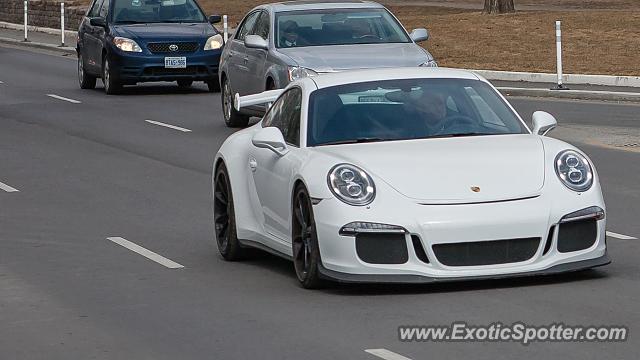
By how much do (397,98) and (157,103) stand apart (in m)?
17.0

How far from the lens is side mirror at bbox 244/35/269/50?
71.9 ft

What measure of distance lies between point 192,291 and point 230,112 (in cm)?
1253

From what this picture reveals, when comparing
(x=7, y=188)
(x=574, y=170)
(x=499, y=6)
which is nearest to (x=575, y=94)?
(x=7, y=188)

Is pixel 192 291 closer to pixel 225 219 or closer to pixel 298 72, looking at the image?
pixel 225 219

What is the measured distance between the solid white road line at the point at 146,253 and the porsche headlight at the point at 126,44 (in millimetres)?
16415

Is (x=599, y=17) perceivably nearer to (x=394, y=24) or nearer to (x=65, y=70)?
(x=65, y=70)

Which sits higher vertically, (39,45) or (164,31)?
(164,31)

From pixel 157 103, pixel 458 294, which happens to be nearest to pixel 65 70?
pixel 157 103

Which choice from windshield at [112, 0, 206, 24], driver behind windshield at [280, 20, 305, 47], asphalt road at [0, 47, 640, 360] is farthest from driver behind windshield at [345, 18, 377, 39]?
windshield at [112, 0, 206, 24]

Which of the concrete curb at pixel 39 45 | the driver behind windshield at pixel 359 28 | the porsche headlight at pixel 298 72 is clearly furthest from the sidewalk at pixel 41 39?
the porsche headlight at pixel 298 72

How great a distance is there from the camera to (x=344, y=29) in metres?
21.9

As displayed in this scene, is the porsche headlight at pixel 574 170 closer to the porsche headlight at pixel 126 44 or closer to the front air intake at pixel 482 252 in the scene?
the front air intake at pixel 482 252

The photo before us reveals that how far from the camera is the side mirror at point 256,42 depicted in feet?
71.9

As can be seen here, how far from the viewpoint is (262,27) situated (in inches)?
898
